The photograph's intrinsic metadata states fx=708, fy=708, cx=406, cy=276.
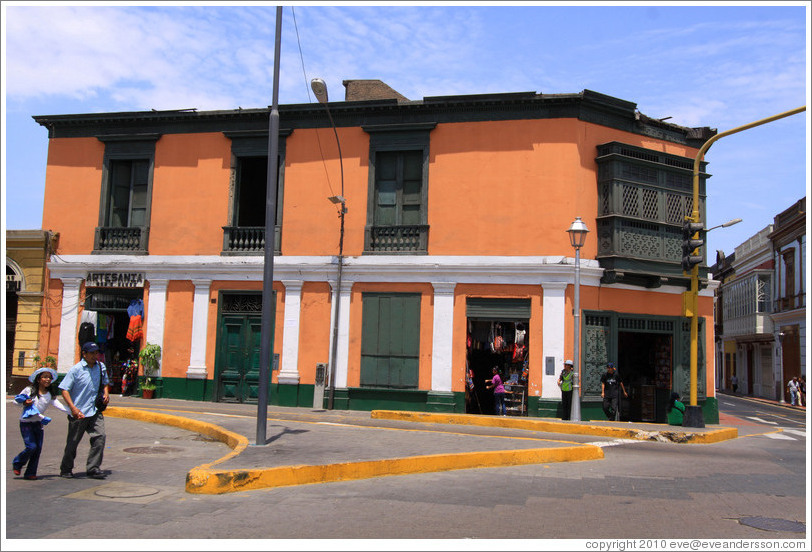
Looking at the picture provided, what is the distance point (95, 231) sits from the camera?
789 inches

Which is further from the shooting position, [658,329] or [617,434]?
[658,329]

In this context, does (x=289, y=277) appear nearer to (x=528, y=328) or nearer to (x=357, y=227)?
(x=357, y=227)

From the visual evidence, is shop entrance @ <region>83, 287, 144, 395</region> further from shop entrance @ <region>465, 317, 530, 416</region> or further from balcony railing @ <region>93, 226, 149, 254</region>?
shop entrance @ <region>465, 317, 530, 416</region>

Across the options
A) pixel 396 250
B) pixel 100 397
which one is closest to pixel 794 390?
pixel 396 250

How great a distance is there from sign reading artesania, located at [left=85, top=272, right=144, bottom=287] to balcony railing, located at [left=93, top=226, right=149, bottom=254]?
0.66 m

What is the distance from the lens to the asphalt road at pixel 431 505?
21.6ft

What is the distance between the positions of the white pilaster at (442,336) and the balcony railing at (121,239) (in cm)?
843

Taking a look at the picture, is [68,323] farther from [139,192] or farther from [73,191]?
[139,192]

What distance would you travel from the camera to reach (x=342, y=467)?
923 centimetres

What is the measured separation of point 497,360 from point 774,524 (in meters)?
11.8

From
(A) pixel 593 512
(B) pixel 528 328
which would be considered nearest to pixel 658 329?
(B) pixel 528 328

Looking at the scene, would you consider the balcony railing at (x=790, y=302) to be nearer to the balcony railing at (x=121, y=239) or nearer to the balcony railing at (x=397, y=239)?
the balcony railing at (x=397, y=239)

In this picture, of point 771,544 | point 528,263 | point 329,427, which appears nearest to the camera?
point 771,544

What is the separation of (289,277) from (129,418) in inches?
212
